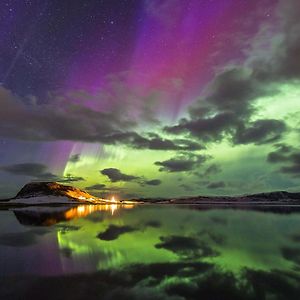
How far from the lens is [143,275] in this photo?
62.2 feet

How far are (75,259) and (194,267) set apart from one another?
824 cm

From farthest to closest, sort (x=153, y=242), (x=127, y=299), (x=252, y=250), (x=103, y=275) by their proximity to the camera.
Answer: (x=153, y=242)
(x=252, y=250)
(x=103, y=275)
(x=127, y=299)

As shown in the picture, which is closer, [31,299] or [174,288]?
[31,299]

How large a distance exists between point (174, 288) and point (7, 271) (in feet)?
33.5

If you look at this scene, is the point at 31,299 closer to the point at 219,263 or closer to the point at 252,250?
the point at 219,263

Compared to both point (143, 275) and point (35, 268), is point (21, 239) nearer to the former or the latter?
point (35, 268)

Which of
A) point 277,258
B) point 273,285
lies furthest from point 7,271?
point 277,258

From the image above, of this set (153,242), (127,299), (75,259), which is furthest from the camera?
(153,242)

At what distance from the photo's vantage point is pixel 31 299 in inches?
567

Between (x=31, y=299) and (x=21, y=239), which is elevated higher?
(x=21, y=239)

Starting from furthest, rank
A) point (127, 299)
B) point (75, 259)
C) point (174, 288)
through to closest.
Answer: point (75, 259) < point (174, 288) < point (127, 299)

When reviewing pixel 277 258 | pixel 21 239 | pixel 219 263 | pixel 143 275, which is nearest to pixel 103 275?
pixel 143 275

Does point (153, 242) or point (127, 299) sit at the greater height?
point (153, 242)

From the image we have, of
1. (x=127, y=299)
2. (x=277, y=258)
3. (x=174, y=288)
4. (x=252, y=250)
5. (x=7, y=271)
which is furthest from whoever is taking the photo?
(x=252, y=250)
